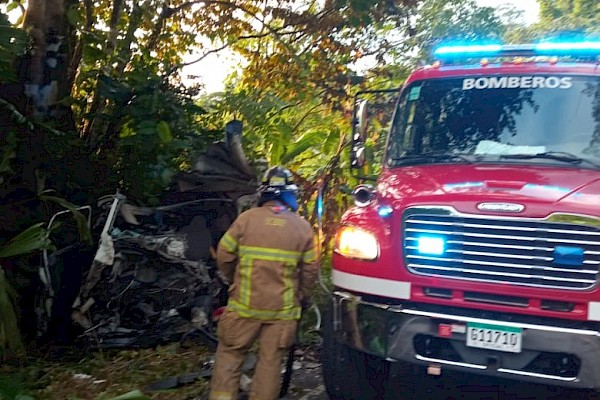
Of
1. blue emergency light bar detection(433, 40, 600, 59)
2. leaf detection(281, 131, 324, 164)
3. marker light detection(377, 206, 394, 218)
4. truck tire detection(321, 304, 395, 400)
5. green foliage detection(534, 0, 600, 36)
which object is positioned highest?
green foliage detection(534, 0, 600, 36)

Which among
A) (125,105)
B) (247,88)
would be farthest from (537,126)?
(247,88)

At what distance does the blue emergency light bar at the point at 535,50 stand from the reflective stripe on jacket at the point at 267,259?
1.98 meters

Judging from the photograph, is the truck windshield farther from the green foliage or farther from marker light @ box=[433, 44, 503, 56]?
the green foliage

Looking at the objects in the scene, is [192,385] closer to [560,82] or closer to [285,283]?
[285,283]

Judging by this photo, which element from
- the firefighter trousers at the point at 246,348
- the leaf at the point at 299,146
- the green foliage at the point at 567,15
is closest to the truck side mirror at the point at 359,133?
the firefighter trousers at the point at 246,348

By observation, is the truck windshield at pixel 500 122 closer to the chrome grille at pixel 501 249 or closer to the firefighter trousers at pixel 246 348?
the chrome grille at pixel 501 249

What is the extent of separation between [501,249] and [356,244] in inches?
36.1

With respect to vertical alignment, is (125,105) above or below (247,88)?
below

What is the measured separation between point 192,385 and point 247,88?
572 cm

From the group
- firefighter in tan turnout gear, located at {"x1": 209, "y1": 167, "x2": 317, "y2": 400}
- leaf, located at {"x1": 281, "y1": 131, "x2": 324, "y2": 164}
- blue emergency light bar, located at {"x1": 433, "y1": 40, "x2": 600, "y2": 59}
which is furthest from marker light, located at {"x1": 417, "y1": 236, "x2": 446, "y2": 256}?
leaf, located at {"x1": 281, "y1": 131, "x2": 324, "y2": 164}

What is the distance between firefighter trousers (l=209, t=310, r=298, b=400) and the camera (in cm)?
484

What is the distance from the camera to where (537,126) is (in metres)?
5.34

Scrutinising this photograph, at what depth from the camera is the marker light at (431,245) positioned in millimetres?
4645

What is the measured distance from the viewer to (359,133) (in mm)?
6156
